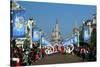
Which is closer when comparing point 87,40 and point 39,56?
point 39,56

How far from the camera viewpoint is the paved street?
2322 mm

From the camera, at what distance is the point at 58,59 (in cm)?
239

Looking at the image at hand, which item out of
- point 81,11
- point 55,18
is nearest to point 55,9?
point 55,18

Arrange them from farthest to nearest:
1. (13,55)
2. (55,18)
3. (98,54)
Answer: (98,54), (55,18), (13,55)

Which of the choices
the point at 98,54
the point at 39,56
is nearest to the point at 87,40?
the point at 98,54

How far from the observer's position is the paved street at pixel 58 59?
2.32m

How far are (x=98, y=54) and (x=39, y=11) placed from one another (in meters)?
0.86

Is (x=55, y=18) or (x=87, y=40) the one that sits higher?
(x=55, y=18)

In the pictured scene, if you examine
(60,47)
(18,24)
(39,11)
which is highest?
(39,11)

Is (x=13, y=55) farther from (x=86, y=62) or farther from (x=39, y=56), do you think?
(x=86, y=62)

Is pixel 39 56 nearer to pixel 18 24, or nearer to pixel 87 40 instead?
pixel 18 24

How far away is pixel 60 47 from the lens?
94.6 inches

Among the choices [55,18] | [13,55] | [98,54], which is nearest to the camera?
[13,55]

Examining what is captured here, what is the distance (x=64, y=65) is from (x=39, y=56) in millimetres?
303
